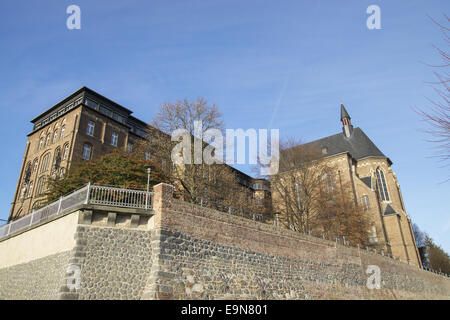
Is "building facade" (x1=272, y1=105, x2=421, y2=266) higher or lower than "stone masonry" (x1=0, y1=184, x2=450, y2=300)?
higher

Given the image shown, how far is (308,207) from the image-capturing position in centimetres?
3044

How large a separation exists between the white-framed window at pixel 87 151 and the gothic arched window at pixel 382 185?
37.9 m

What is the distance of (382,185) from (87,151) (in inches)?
1531

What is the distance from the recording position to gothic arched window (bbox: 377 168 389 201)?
47.1 metres

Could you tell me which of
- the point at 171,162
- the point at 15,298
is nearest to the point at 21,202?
the point at 171,162

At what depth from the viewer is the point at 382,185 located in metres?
47.9

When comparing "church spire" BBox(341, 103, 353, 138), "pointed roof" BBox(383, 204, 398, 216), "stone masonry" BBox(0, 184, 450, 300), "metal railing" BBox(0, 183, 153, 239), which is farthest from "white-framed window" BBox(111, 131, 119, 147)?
"church spire" BBox(341, 103, 353, 138)

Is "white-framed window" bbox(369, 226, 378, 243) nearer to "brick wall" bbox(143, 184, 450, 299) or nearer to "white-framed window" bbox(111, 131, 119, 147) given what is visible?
"brick wall" bbox(143, 184, 450, 299)

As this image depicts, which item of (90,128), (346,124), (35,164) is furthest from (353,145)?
(35,164)

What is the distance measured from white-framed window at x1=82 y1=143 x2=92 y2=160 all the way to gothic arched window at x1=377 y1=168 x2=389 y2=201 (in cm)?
3792

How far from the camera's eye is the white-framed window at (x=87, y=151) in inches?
1247

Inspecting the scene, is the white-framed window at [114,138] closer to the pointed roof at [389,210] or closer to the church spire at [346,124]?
the pointed roof at [389,210]

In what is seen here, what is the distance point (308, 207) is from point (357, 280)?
877 centimetres
